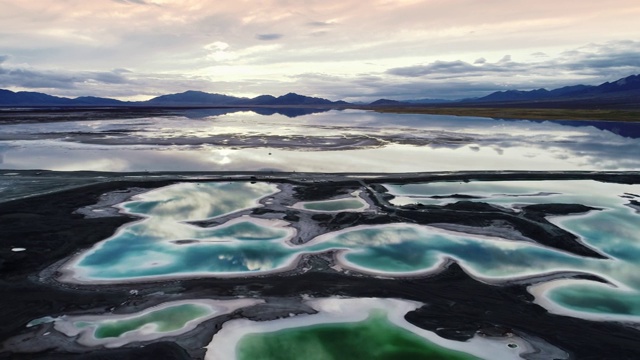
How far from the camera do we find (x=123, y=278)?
14289mm

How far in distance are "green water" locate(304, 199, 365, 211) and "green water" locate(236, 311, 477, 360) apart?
401 inches

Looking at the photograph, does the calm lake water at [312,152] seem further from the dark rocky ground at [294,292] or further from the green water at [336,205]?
the dark rocky ground at [294,292]

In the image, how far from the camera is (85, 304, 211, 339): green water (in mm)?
11125

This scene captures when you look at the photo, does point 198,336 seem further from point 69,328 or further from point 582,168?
point 582,168

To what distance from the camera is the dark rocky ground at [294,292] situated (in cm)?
1085

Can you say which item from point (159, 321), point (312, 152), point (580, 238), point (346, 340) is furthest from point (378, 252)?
point (312, 152)

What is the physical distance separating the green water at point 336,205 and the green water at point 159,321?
1009 centimetres

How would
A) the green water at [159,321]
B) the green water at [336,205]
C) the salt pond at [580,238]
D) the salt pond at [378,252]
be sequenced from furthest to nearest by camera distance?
the green water at [336,205]
the salt pond at [378,252]
the salt pond at [580,238]
the green water at [159,321]

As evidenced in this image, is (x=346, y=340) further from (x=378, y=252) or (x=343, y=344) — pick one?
(x=378, y=252)

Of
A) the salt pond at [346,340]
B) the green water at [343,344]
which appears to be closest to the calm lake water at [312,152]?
the salt pond at [346,340]

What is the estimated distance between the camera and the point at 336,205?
73.0 ft

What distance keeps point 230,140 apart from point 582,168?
1369 inches

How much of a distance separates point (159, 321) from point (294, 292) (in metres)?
3.84

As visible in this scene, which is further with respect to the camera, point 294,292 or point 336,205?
point 336,205
